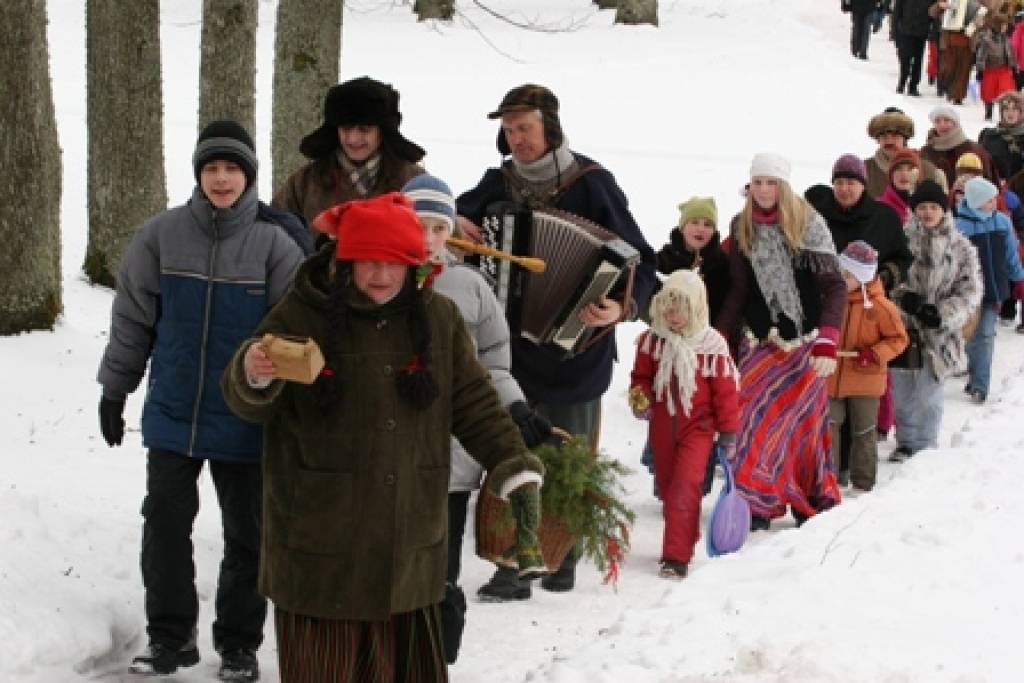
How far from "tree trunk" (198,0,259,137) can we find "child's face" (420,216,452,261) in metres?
6.05

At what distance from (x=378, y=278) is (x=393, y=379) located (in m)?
0.30

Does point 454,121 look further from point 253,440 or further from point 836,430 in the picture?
point 253,440

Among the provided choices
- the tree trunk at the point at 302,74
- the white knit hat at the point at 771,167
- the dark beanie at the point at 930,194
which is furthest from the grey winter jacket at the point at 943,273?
the tree trunk at the point at 302,74

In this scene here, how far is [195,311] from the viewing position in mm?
6375

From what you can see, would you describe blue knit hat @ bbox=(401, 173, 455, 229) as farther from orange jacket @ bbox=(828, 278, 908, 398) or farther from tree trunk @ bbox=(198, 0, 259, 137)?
tree trunk @ bbox=(198, 0, 259, 137)

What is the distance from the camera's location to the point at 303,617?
5.47m

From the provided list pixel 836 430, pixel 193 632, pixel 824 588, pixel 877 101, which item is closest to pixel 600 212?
pixel 824 588

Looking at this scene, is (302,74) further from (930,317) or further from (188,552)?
(188,552)

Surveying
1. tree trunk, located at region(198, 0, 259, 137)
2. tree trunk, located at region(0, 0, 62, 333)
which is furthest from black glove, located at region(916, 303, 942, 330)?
tree trunk, located at region(0, 0, 62, 333)

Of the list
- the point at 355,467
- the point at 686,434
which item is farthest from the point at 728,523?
the point at 355,467

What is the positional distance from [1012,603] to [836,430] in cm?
449

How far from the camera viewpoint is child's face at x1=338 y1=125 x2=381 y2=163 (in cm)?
753

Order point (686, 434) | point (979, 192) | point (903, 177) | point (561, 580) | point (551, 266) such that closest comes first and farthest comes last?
point (551, 266)
point (561, 580)
point (686, 434)
point (903, 177)
point (979, 192)

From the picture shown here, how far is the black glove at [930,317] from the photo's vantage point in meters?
12.4
